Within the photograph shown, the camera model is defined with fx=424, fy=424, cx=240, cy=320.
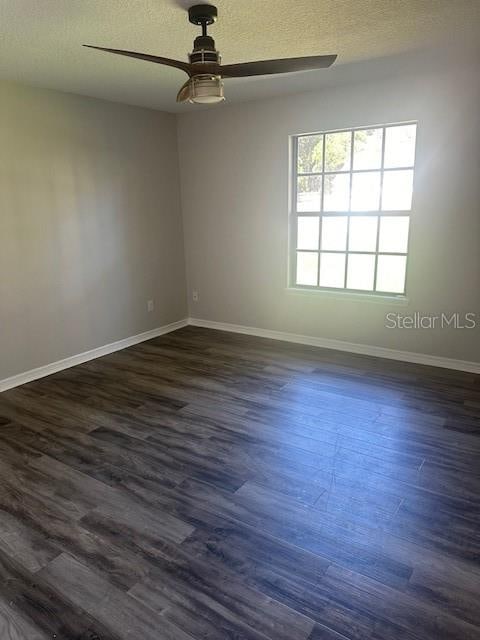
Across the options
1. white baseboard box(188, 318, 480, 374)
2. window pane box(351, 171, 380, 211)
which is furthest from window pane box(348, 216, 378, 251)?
white baseboard box(188, 318, 480, 374)

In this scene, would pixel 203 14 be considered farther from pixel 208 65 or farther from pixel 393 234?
pixel 393 234

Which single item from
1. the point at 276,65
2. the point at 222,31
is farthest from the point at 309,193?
the point at 276,65

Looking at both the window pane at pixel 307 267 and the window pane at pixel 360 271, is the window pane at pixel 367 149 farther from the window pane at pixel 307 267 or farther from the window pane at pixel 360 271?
the window pane at pixel 307 267

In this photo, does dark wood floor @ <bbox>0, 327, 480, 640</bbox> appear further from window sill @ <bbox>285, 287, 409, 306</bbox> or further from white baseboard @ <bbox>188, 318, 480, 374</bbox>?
window sill @ <bbox>285, 287, 409, 306</bbox>

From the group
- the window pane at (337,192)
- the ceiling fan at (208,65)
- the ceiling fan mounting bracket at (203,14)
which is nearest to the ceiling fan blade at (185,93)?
the ceiling fan at (208,65)

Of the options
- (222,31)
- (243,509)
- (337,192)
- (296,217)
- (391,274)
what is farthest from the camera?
(296,217)

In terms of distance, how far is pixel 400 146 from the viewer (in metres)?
3.77

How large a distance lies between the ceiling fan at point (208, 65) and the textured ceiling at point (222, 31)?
12 cm

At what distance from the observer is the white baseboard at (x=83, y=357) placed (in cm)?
370

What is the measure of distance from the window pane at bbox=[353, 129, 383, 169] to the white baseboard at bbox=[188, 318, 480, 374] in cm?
173

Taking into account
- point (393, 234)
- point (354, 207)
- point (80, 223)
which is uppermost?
point (354, 207)

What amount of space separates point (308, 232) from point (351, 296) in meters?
0.81

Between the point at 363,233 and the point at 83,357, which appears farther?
the point at 83,357

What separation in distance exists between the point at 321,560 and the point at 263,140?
3833 mm
